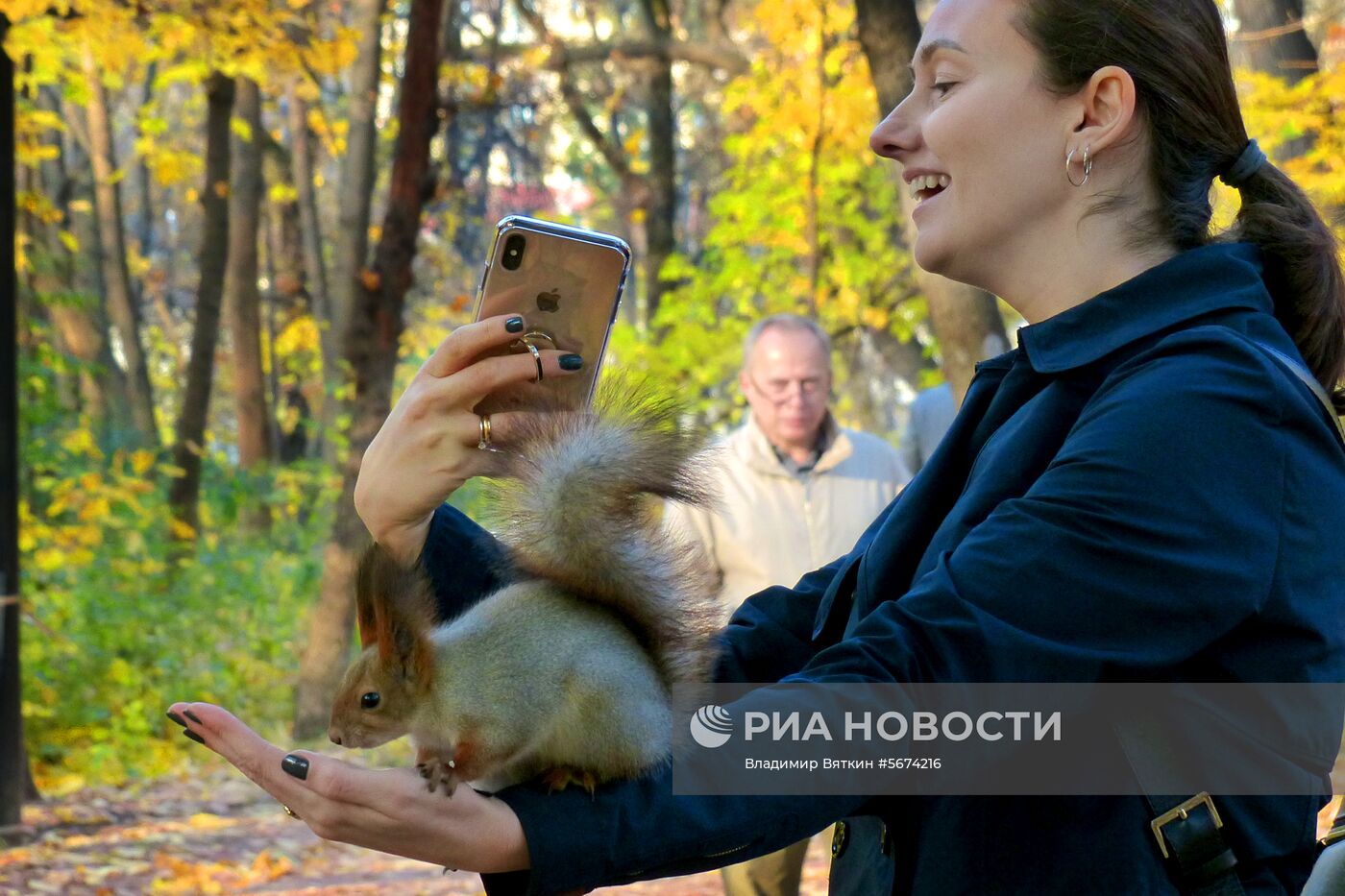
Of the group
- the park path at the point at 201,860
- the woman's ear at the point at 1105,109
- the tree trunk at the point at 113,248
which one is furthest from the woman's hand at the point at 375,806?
the tree trunk at the point at 113,248

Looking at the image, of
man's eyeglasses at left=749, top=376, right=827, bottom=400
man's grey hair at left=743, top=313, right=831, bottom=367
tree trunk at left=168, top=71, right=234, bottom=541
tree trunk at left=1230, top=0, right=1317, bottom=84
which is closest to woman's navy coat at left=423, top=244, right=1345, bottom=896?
man's eyeglasses at left=749, top=376, right=827, bottom=400

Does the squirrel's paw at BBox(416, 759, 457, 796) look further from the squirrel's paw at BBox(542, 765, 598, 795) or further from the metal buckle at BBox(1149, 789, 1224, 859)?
the metal buckle at BBox(1149, 789, 1224, 859)

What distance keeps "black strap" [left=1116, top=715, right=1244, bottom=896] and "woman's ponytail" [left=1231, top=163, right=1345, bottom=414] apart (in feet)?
Result: 1.58

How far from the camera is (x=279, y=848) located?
5.53m

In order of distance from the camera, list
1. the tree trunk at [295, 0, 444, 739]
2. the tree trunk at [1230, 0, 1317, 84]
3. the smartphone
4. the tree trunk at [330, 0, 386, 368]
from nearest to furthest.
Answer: the smartphone → the tree trunk at [295, 0, 444, 739] → the tree trunk at [1230, 0, 1317, 84] → the tree trunk at [330, 0, 386, 368]

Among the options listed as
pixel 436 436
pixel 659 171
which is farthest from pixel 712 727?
pixel 659 171

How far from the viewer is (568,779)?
1151 mm

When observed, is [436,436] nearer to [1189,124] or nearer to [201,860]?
[1189,124]

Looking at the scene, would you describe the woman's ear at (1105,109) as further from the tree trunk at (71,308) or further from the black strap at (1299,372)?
the tree trunk at (71,308)

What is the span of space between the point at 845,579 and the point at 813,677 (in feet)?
1.27

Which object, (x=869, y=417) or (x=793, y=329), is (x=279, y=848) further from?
(x=869, y=417)

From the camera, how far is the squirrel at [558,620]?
1275 mm

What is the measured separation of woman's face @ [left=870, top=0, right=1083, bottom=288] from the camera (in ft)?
4.44

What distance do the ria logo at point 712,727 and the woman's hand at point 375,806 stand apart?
18cm
